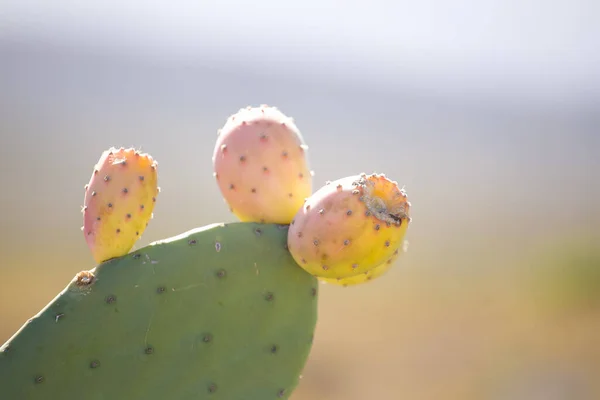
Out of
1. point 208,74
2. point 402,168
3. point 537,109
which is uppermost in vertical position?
point 208,74

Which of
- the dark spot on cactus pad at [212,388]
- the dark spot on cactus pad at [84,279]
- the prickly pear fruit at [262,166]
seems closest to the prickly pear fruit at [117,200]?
the dark spot on cactus pad at [84,279]

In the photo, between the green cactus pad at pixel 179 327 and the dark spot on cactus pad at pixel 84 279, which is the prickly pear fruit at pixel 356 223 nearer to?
the green cactus pad at pixel 179 327

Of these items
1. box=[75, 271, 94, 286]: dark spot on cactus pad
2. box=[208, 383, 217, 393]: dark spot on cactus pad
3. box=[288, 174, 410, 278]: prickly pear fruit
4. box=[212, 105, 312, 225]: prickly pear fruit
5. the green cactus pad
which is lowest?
box=[208, 383, 217, 393]: dark spot on cactus pad

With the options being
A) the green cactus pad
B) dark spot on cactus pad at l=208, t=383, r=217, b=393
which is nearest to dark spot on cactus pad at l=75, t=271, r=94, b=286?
the green cactus pad

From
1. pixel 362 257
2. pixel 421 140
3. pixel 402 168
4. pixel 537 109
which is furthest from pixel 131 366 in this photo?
pixel 537 109

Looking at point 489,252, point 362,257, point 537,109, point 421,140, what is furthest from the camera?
point 537,109

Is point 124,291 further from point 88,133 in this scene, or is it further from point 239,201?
point 88,133

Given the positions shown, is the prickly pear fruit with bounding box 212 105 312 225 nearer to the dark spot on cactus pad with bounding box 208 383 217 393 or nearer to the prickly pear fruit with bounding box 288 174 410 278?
the prickly pear fruit with bounding box 288 174 410 278

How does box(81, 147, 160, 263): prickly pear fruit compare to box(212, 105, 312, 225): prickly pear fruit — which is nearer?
box(81, 147, 160, 263): prickly pear fruit
